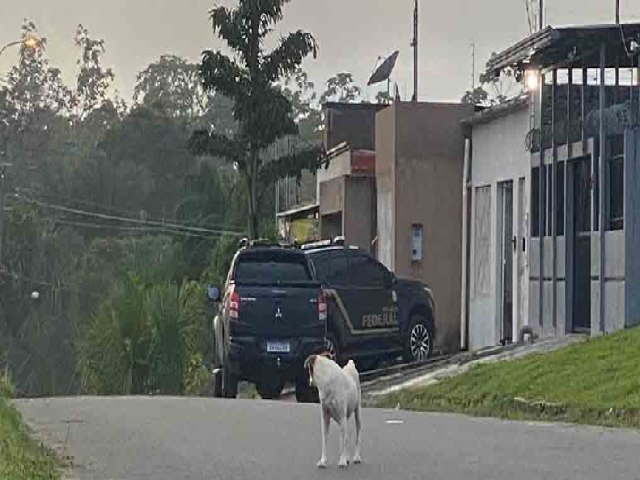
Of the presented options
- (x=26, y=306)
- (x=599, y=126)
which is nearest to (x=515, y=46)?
(x=599, y=126)

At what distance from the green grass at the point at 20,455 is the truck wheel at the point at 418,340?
13.4 metres

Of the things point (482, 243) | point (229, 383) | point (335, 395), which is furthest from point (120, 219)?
point (335, 395)

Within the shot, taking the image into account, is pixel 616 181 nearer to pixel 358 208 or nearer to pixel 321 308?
pixel 321 308

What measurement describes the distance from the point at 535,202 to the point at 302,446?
15.5 metres

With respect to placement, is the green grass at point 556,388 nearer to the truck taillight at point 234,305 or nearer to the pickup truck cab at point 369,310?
the truck taillight at point 234,305

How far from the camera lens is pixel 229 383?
2472 cm

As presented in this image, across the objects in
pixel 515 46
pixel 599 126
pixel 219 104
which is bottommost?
pixel 599 126

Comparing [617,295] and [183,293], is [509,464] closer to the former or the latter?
[617,295]

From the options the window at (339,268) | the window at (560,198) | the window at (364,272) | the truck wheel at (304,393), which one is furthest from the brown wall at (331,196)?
the truck wheel at (304,393)

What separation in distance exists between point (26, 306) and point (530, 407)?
112 ft

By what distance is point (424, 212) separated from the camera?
3578cm

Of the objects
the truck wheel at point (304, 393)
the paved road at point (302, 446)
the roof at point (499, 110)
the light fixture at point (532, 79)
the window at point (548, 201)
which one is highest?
the light fixture at point (532, 79)

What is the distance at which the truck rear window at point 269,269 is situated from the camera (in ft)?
78.1

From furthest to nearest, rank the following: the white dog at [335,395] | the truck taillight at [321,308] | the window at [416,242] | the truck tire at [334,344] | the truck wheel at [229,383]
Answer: the window at [416,242] < the truck tire at [334,344] < the truck wheel at [229,383] < the truck taillight at [321,308] < the white dog at [335,395]
